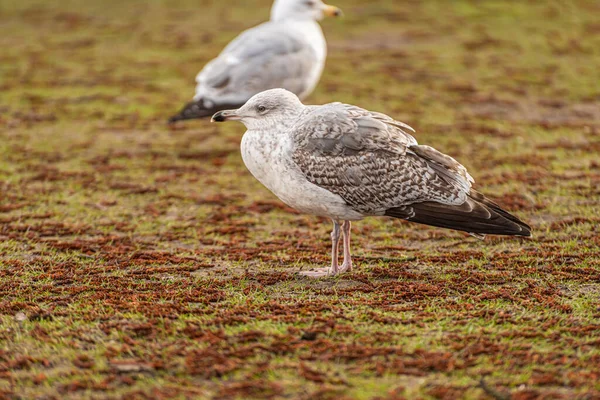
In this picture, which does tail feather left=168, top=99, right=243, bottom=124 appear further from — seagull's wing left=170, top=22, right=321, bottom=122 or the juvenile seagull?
the juvenile seagull

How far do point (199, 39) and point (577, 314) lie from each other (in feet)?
34.4

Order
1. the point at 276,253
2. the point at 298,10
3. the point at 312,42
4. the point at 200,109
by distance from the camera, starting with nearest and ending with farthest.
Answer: the point at 276,253
the point at 200,109
the point at 312,42
the point at 298,10

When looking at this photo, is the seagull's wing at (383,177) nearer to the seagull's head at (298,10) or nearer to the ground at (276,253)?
the ground at (276,253)

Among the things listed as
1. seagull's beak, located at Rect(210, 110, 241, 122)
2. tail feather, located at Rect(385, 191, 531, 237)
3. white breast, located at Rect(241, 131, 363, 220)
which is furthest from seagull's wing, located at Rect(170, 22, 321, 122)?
tail feather, located at Rect(385, 191, 531, 237)

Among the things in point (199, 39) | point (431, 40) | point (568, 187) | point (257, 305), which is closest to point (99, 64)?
point (199, 39)

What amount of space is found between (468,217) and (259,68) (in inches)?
152

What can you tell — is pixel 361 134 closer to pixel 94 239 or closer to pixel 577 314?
pixel 577 314

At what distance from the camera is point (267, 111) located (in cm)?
497

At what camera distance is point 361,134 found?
15.8 feet

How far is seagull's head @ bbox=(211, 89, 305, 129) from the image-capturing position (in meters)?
4.95

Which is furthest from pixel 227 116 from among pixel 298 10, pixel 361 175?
pixel 298 10

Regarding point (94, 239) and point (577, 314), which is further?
point (94, 239)

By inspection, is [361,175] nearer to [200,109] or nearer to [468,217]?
[468,217]

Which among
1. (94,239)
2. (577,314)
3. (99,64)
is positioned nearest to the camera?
(577,314)
